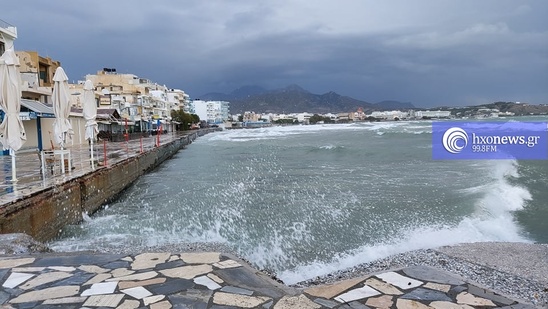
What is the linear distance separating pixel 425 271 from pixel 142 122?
66.9m

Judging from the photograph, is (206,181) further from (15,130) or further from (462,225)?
(462,225)

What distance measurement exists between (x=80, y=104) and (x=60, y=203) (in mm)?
35581

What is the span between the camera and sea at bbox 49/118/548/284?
8133 millimetres

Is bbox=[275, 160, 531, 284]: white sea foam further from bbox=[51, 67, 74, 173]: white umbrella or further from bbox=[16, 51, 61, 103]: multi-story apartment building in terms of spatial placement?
bbox=[16, 51, 61, 103]: multi-story apartment building

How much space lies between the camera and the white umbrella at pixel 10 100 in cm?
1061

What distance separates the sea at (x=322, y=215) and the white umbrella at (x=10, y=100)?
2.97 metres

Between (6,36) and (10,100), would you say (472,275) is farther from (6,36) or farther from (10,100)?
(6,36)

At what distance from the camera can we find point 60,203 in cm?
1047

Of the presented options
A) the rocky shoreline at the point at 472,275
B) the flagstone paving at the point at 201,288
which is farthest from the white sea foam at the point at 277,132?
the flagstone paving at the point at 201,288

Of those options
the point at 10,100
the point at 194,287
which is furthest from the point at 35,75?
the point at 194,287

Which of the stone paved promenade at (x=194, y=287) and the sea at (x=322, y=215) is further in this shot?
the sea at (x=322, y=215)

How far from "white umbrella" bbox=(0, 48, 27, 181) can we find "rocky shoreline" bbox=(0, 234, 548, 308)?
19.0ft

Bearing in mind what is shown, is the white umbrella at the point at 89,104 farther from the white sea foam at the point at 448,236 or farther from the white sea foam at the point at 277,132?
the white sea foam at the point at 277,132

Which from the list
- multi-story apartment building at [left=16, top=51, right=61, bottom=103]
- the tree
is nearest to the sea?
multi-story apartment building at [left=16, top=51, right=61, bottom=103]
